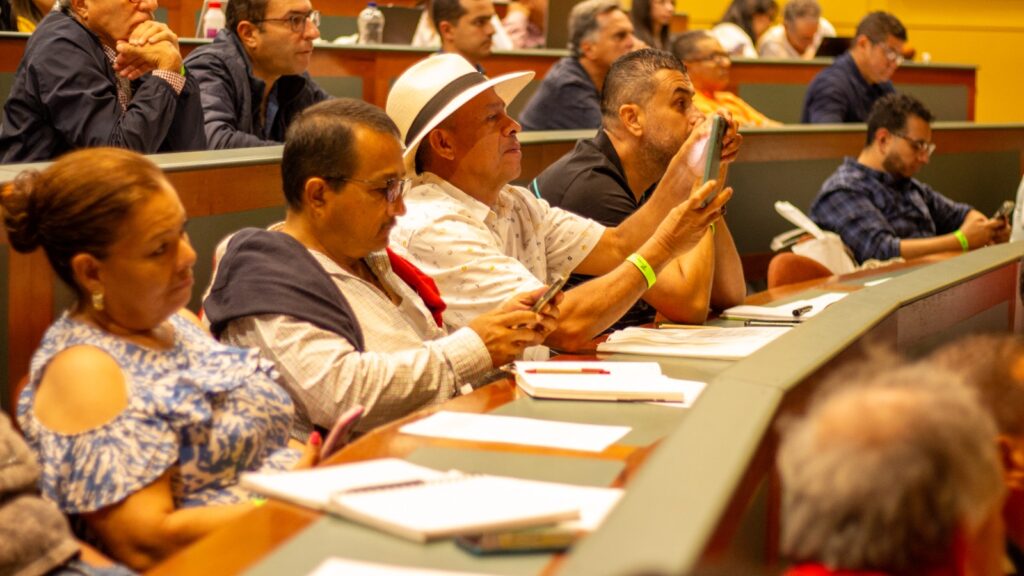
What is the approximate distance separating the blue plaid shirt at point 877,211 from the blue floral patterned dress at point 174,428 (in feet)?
11.4

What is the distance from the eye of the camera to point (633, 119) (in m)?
3.62

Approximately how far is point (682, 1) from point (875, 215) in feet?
24.0

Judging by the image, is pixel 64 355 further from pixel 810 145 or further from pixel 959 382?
pixel 810 145

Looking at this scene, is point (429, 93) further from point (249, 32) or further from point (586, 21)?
point (586, 21)

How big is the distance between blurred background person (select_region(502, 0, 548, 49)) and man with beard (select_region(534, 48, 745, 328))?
488 cm

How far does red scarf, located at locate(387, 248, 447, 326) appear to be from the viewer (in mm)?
2668

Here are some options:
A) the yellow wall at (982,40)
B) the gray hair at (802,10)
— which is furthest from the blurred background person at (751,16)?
the yellow wall at (982,40)

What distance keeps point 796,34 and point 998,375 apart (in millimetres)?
8025

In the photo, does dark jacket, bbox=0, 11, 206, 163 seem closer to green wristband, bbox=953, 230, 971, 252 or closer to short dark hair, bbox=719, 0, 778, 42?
green wristband, bbox=953, 230, 971, 252

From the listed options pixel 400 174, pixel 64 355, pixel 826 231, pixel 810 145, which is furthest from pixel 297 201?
pixel 810 145

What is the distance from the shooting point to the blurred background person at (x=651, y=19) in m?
7.20

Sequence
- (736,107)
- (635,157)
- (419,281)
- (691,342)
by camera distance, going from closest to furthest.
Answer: (419,281), (691,342), (635,157), (736,107)

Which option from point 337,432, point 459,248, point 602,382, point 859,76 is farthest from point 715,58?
point 337,432

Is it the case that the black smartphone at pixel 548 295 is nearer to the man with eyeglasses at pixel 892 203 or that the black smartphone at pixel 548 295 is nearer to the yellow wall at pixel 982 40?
the man with eyeglasses at pixel 892 203
